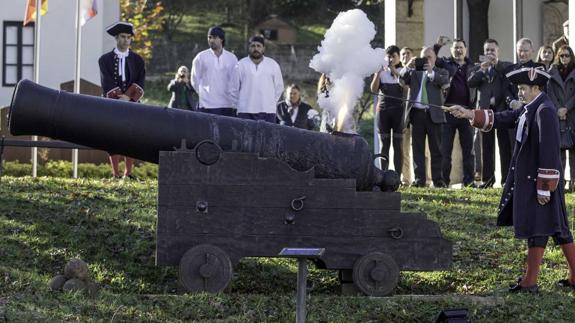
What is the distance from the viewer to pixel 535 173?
1135 cm

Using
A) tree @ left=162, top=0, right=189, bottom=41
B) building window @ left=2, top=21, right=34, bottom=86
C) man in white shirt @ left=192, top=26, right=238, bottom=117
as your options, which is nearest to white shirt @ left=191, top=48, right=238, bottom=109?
man in white shirt @ left=192, top=26, right=238, bottom=117

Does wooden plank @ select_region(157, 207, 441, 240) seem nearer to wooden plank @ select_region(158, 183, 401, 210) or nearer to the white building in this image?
wooden plank @ select_region(158, 183, 401, 210)

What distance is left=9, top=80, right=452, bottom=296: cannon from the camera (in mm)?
11133

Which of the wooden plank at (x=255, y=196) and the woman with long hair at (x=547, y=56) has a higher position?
the woman with long hair at (x=547, y=56)

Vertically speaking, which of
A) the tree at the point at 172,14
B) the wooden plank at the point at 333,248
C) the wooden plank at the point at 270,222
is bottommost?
the wooden plank at the point at 333,248

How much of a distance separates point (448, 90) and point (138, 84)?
375cm

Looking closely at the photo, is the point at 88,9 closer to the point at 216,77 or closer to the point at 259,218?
the point at 216,77

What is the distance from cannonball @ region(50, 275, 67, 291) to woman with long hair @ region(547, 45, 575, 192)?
692cm

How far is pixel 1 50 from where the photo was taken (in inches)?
1297

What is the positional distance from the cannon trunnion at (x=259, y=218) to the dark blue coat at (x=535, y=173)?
914 mm

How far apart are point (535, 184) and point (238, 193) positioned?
2.46 metres

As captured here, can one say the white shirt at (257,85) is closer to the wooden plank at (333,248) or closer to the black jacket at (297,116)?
the black jacket at (297,116)

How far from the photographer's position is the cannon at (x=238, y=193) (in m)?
11.1

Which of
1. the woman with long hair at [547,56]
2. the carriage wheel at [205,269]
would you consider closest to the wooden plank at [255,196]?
the carriage wheel at [205,269]
